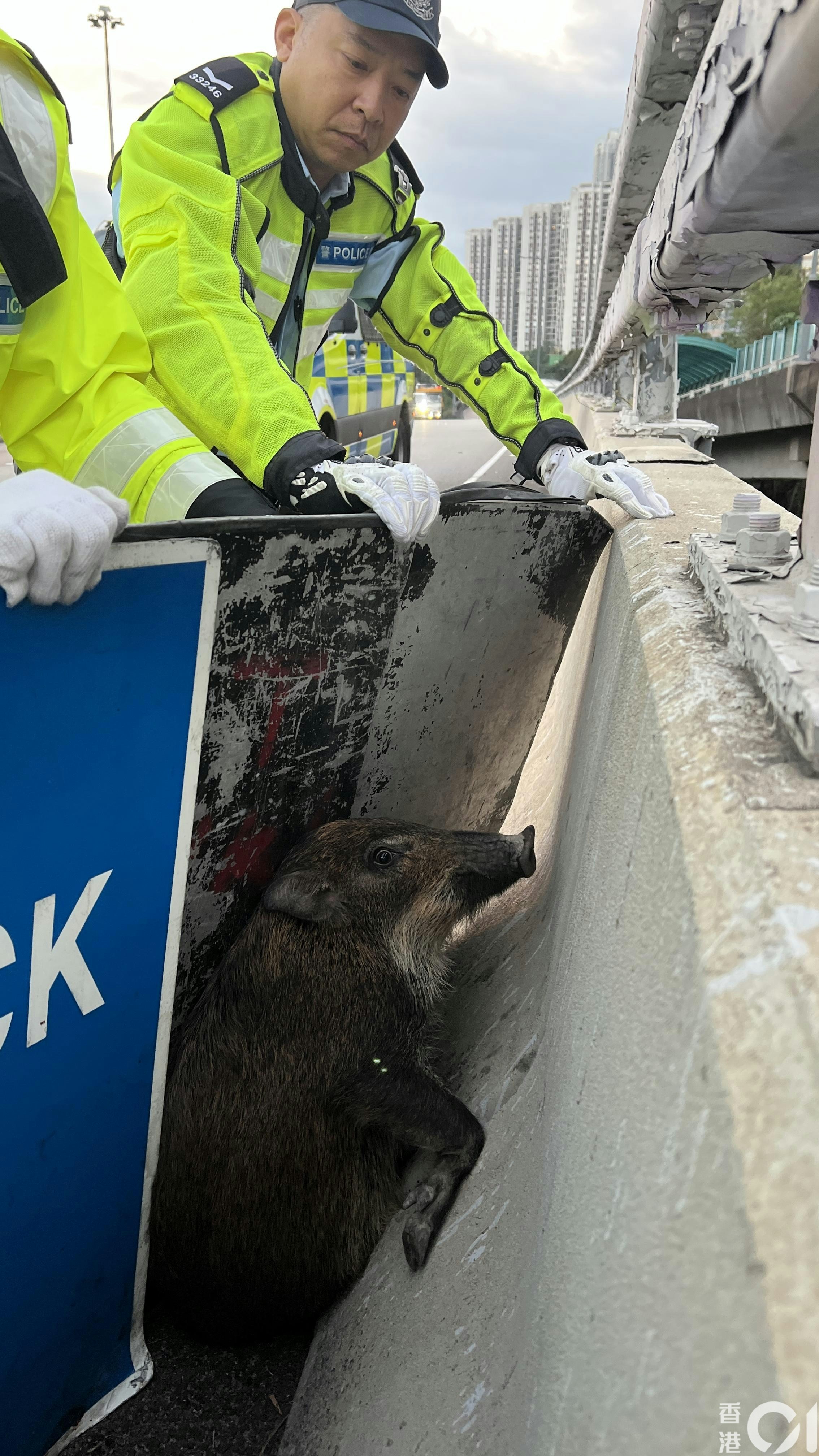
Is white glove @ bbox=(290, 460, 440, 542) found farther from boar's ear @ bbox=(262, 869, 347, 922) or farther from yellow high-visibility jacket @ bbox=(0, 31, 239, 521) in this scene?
boar's ear @ bbox=(262, 869, 347, 922)

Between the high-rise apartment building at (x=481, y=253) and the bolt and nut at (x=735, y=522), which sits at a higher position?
the high-rise apartment building at (x=481, y=253)

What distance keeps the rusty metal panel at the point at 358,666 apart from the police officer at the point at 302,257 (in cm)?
17

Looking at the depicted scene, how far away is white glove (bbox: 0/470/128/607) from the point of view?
1229 mm

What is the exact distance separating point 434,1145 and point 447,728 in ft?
3.41

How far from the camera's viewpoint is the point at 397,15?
2.28m

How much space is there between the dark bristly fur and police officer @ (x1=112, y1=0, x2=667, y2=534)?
0.95 meters

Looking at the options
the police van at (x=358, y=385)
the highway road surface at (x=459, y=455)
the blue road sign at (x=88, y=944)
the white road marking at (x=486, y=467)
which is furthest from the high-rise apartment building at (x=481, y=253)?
the blue road sign at (x=88, y=944)

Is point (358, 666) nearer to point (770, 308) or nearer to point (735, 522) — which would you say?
point (735, 522)

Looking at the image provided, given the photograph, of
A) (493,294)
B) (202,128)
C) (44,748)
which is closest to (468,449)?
(202,128)

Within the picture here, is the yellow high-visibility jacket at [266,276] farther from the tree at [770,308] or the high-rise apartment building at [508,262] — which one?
the high-rise apartment building at [508,262]

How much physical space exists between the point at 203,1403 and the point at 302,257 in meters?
2.86

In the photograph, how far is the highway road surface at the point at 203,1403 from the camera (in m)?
1.75

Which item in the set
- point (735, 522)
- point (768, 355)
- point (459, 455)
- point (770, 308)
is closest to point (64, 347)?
point (735, 522)

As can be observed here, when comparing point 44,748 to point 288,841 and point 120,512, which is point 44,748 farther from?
point 288,841
